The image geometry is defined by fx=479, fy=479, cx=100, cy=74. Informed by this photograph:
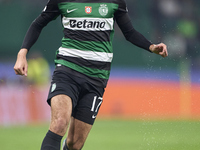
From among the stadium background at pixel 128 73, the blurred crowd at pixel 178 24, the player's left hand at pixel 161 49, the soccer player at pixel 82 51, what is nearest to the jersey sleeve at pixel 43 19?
the soccer player at pixel 82 51

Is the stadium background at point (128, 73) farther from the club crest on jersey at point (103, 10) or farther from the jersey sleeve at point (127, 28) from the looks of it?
the club crest on jersey at point (103, 10)

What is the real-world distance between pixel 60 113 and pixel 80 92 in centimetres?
53

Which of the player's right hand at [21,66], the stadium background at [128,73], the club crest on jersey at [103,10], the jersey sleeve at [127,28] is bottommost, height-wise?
the stadium background at [128,73]

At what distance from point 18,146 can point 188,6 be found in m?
12.5

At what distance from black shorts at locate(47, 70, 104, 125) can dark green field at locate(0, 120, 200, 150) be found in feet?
11.4

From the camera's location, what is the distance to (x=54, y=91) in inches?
187

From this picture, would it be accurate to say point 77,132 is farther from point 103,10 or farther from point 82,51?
point 103,10

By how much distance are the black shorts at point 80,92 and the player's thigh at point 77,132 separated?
5 cm

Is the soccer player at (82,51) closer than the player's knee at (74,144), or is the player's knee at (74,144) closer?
the soccer player at (82,51)

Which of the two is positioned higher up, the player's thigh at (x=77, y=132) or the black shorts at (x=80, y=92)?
the black shorts at (x=80, y=92)

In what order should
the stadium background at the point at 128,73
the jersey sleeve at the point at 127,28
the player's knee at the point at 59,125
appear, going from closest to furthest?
the player's knee at the point at 59,125
the jersey sleeve at the point at 127,28
the stadium background at the point at 128,73

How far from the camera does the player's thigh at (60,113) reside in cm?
453

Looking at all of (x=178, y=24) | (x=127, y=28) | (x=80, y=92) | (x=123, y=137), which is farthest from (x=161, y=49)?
(x=178, y=24)

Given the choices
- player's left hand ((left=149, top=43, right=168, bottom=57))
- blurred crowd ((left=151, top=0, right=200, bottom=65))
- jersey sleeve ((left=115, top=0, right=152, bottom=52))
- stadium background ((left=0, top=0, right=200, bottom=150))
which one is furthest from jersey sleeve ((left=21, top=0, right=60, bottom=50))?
blurred crowd ((left=151, top=0, right=200, bottom=65))
